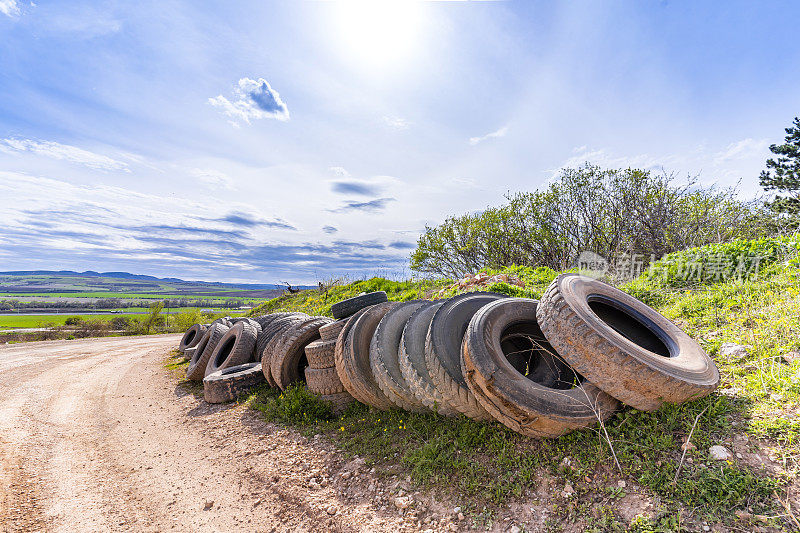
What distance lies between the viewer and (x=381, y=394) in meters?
5.39

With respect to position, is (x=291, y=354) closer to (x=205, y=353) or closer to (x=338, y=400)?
(x=338, y=400)

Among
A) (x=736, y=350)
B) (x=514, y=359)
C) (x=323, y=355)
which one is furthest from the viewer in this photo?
(x=323, y=355)

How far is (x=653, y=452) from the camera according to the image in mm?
3213

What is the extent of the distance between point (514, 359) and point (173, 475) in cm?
468

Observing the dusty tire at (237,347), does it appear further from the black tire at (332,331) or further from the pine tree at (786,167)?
the pine tree at (786,167)

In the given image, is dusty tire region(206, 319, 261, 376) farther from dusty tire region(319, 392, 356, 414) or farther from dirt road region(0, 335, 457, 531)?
dusty tire region(319, 392, 356, 414)

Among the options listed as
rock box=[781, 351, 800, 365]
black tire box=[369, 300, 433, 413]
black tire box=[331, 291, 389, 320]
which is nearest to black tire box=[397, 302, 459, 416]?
black tire box=[369, 300, 433, 413]

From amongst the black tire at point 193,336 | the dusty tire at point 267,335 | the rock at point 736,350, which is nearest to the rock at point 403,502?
the rock at point 736,350

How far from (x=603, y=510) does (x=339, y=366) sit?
388 centimetres

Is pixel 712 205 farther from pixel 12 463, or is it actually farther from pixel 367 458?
pixel 12 463

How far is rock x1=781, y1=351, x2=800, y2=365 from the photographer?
3.97 m

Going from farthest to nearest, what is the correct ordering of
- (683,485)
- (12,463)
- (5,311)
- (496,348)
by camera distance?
(5,311), (12,463), (496,348), (683,485)

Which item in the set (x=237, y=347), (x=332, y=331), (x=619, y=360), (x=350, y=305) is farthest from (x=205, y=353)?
(x=619, y=360)

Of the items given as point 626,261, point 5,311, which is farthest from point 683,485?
point 5,311
